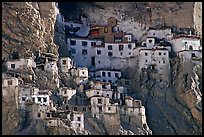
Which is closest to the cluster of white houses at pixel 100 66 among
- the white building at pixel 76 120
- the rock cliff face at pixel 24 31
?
the white building at pixel 76 120

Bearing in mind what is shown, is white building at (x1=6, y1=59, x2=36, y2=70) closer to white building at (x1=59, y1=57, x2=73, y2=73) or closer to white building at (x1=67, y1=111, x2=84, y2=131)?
white building at (x1=59, y1=57, x2=73, y2=73)

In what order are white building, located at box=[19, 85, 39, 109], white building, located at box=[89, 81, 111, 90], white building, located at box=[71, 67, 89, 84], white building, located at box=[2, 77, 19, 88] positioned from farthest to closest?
1. white building, located at box=[71, 67, 89, 84]
2. white building, located at box=[89, 81, 111, 90]
3. white building, located at box=[2, 77, 19, 88]
4. white building, located at box=[19, 85, 39, 109]

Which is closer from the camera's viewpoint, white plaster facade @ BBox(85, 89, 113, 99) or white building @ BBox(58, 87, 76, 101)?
white building @ BBox(58, 87, 76, 101)

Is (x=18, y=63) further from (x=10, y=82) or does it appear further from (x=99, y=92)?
(x=99, y=92)

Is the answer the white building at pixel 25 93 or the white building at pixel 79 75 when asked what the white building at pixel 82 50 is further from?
the white building at pixel 25 93

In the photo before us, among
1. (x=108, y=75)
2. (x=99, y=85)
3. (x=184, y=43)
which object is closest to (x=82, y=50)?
(x=108, y=75)

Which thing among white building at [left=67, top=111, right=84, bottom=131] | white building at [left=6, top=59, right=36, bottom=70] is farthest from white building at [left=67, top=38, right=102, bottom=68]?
white building at [left=67, top=111, right=84, bottom=131]

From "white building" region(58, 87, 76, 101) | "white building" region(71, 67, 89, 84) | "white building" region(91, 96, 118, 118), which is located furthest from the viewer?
"white building" region(71, 67, 89, 84)
